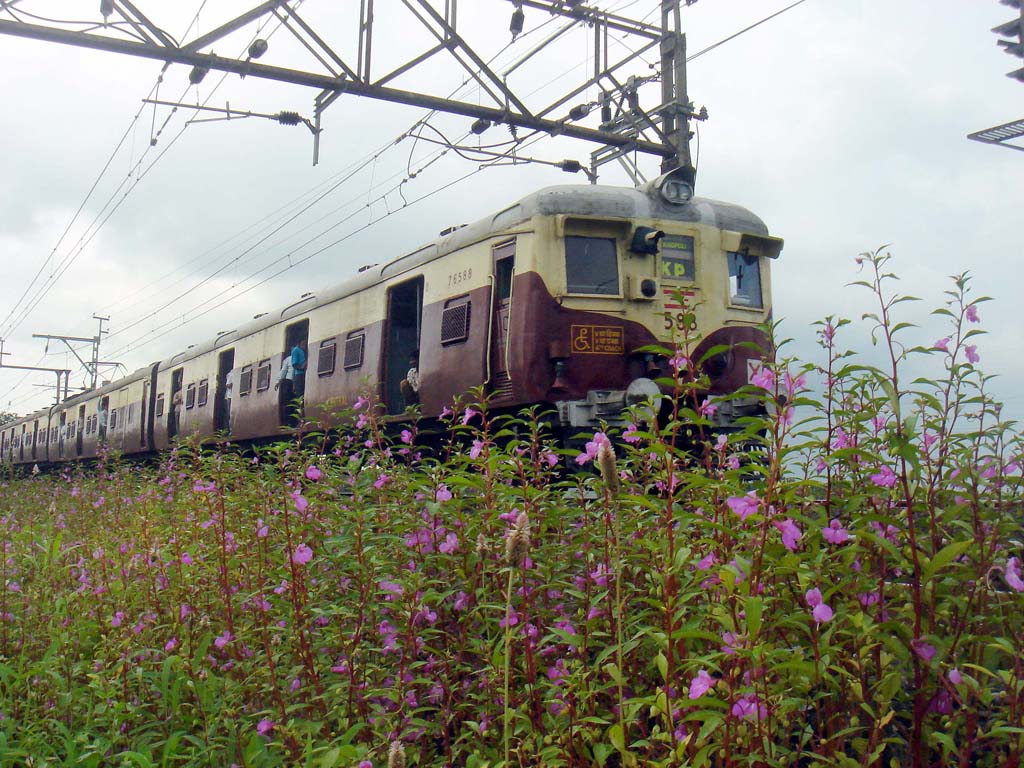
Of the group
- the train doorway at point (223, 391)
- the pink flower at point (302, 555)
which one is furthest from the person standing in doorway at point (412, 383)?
the train doorway at point (223, 391)

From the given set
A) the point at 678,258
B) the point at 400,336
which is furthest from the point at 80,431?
the point at 678,258

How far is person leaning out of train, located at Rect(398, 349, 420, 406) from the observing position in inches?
383

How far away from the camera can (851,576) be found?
2.17m

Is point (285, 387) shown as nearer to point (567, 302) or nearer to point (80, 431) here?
Answer: point (567, 302)

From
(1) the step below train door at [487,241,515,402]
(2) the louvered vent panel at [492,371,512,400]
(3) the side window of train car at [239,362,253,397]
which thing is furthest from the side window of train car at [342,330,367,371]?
(3) the side window of train car at [239,362,253,397]

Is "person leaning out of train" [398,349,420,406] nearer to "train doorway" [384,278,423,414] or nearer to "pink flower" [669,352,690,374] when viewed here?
"train doorway" [384,278,423,414]

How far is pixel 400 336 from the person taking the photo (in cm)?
1073

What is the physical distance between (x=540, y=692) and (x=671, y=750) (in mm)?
737

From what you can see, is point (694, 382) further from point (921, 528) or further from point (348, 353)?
point (348, 353)

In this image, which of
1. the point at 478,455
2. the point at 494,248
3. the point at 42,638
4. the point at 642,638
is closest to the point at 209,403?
the point at 494,248

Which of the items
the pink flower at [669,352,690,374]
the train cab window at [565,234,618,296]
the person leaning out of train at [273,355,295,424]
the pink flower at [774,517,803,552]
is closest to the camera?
the pink flower at [774,517,803,552]

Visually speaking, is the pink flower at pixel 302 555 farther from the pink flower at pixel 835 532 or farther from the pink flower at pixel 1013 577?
the pink flower at pixel 1013 577

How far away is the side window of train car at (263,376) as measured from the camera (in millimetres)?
13859

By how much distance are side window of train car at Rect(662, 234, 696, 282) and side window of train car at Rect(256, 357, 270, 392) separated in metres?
7.45
